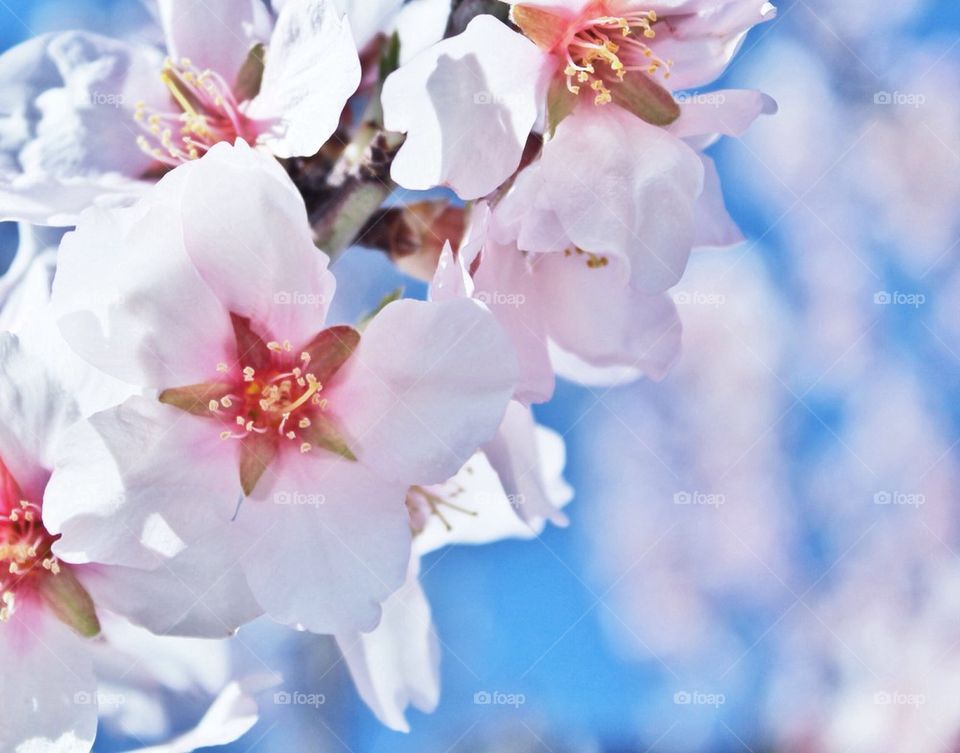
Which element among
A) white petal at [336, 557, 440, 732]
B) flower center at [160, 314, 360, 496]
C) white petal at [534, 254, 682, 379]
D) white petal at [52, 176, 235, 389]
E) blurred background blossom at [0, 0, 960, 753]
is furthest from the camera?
blurred background blossom at [0, 0, 960, 753]

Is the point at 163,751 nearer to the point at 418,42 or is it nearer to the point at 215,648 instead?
the point at 215,648

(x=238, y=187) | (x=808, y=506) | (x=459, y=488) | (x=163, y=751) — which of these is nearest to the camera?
(x=238, y=187)

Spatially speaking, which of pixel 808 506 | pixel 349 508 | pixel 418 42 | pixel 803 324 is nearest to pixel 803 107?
pixel 803 324

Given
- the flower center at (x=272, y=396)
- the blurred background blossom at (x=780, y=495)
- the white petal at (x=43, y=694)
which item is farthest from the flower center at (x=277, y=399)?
the blurred background blossom at (x=780, y=495)

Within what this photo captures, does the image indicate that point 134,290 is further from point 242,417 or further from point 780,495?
point 780,495

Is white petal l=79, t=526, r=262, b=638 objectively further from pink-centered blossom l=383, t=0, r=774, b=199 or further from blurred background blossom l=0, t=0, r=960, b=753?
blurred background blossom l=0, t=0, r=960, b=753

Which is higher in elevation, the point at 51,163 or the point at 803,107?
the point at 51,163

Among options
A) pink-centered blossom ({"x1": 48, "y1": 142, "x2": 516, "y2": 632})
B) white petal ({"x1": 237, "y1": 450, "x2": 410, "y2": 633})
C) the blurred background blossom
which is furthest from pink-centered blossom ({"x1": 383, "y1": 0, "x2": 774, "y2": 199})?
the blurred background blossom
